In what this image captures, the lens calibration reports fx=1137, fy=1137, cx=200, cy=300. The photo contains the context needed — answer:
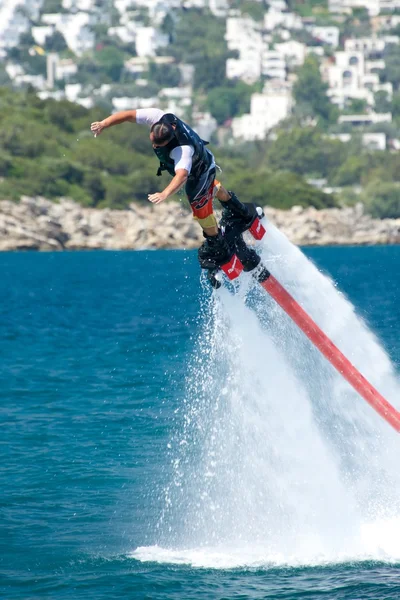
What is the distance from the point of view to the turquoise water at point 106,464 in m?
16.1

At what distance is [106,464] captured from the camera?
76.3ft

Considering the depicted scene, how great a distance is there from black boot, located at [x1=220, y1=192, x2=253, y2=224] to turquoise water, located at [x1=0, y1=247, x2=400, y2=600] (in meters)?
4.29

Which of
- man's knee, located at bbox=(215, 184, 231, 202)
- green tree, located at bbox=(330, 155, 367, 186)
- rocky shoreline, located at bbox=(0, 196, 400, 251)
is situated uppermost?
green tree, located at bbox=(330, 155, 367, 186)

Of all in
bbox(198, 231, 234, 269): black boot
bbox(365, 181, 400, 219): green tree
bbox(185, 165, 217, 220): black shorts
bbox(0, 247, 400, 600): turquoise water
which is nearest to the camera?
bbox(0, 247, 400, 600): turquoise water

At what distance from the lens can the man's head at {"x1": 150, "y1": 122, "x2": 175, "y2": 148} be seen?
15.7 m

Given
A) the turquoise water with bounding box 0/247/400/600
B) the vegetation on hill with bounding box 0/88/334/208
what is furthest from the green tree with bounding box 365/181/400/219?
the turquoise water with bounding box 0/247/400/600

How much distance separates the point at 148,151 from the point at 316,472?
135 meters

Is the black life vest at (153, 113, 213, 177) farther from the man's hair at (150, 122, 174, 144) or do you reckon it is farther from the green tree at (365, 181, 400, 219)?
the green tree at (365, 181, 400, 219)

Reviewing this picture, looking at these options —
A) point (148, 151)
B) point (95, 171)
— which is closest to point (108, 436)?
point (95, 171)

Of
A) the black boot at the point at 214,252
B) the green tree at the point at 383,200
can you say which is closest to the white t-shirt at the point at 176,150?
the black boot at the point at 214,252

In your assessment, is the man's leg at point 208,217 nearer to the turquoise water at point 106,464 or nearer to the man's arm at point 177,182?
the man's arm at point 177,182

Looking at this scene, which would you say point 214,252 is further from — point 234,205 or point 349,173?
point 349,173

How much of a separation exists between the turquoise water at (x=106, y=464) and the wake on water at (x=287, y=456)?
11.0 inches

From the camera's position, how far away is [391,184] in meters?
164
